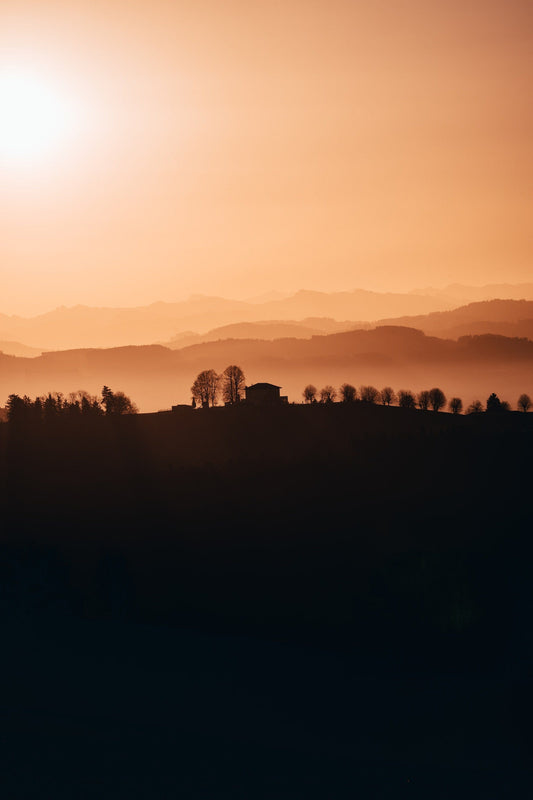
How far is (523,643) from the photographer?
5769cm

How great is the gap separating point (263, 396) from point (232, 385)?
26.4 meters

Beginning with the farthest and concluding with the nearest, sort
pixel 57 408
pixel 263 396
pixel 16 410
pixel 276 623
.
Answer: pixel 57 408 → pixel 263 396 → pixel 16 410 → pixel 276 623

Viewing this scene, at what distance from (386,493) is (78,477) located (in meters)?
49.2

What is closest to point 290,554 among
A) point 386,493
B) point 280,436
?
point 386,493

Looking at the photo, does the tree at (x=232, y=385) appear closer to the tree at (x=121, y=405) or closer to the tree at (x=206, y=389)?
the tree at (x=206, y=389)

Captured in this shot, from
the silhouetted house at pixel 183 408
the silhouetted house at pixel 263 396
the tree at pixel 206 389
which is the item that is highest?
the tree at pixel 206 389

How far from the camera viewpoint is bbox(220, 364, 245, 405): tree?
183750 millimetres

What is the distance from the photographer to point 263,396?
529ft

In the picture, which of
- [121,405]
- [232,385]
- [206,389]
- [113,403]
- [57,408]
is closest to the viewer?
[57,408]

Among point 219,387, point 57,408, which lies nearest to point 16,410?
point 57,408

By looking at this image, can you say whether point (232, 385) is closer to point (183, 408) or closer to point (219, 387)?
point (219, 387)

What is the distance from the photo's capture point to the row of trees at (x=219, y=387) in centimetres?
18407

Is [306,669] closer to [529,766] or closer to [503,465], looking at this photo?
[529,766]

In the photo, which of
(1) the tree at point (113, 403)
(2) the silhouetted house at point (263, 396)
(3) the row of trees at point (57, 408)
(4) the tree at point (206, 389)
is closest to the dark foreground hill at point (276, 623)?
(2) the silhouetted house at point (263, 396)
